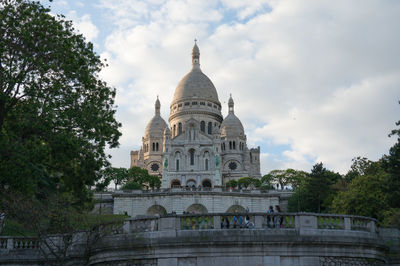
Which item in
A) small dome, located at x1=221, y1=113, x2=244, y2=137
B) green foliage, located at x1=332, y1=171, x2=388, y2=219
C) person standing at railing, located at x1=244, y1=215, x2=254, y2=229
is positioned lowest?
person standing at railing, located at x1=244, y1=215, x2=254, y2=229

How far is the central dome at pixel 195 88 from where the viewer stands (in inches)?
5069

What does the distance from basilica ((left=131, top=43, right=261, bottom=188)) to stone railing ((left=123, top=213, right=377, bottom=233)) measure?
86.0 m

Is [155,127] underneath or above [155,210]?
above


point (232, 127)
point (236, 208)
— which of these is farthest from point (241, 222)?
point (232, 127)

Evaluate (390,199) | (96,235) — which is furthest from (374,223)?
(390,199)

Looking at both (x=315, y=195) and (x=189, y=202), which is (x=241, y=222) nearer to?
(x=315, y=195)

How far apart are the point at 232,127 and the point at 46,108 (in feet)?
325

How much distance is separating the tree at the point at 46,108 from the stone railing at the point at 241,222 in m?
6.43

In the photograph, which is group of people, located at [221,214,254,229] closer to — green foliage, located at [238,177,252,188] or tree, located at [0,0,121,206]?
tree, located at [0,0,121,206]

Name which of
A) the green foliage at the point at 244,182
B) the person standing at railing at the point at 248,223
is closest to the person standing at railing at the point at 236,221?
the person standing at railing at the point at 248,223

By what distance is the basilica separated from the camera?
109 metres

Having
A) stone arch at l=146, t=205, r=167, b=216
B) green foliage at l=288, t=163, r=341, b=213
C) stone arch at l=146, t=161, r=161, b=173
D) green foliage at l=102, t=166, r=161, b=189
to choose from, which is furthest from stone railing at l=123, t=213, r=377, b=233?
stone arch at l=146, t=161, r=161, b=173

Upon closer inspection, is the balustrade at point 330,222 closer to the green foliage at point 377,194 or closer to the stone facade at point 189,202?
the green foliage at point 377,194

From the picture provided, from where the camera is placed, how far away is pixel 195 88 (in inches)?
5094
